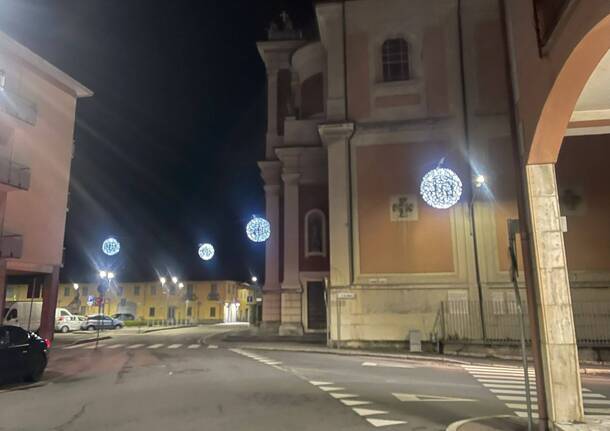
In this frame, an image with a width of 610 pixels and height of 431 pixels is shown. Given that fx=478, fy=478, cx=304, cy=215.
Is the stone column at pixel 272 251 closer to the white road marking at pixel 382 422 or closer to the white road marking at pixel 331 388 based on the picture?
the white road marking at pixel 331 388

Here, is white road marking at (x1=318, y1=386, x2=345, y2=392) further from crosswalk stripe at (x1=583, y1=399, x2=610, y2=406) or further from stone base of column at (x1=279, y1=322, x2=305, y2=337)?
stone base of column at (x1=279, y1=322, x2=305, y2=337)

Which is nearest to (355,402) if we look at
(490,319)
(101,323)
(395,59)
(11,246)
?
(490,319)

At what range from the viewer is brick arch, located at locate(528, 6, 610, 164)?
4.93 meters

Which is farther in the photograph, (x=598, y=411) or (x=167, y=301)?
(x=167, y=301)

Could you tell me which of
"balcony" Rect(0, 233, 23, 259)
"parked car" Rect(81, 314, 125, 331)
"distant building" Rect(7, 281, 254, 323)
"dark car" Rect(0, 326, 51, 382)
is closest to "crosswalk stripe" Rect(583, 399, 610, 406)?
"dark car" Rect(0, 326, 51, 382)

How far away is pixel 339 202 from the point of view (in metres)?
22.2

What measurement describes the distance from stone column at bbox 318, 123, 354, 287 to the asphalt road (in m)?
5.90

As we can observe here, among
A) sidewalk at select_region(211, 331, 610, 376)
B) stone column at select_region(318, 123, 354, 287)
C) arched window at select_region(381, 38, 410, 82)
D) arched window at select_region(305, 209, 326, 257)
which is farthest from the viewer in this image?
arched window at select_region(305, 209, 326, 257)

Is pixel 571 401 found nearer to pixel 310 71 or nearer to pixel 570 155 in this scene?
pixel 570 155

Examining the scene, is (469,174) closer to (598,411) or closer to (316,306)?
(316,306)

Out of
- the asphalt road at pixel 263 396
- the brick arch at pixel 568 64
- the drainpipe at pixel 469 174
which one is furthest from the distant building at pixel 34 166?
the brick arch at pixel 568 64

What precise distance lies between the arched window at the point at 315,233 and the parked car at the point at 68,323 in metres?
22.7

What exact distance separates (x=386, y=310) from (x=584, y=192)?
33.6ft

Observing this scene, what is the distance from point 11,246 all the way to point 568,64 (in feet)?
69.3
